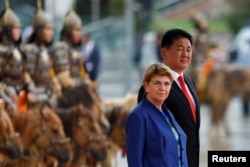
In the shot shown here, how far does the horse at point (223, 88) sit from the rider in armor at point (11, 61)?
1058cm

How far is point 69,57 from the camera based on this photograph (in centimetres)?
1588

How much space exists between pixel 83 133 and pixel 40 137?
1.01 meters

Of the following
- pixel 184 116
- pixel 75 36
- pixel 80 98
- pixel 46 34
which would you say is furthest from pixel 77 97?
pixel 184 116

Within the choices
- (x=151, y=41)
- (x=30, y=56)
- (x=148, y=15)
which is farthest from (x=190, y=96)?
(x=148, y=15)

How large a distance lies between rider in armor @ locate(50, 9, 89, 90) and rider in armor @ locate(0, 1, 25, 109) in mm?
1383

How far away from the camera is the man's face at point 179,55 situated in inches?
338

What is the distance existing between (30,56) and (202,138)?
30.3 ft

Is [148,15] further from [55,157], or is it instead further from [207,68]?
[55,157]


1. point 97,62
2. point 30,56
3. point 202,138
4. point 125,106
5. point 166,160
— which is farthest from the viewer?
point 202,138

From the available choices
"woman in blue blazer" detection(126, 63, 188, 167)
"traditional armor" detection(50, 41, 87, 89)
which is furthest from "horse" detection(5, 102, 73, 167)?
"woman in blue blazer" detection(126, 63, 188, 167)

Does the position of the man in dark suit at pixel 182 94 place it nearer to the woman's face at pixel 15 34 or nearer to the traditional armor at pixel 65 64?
the woman's face at pixel 15 34

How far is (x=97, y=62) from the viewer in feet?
70.5

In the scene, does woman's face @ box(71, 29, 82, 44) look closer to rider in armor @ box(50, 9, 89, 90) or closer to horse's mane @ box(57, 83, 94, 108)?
rider in armor @ box(50, 9, 89, 90)

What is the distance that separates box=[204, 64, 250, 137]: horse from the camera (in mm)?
24656
